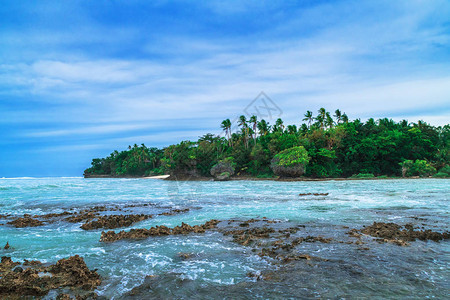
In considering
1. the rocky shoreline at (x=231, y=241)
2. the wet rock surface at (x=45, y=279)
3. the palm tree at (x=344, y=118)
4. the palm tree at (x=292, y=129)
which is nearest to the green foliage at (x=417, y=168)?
the palm tree at (x=344, y=118)

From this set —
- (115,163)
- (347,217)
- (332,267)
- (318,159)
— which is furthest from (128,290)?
(115,163)

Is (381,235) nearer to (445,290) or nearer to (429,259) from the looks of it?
(429,259)

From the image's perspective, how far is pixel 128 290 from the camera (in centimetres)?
557

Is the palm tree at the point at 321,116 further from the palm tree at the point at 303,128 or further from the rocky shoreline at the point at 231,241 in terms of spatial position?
the rocky shoreline at the point at 231,241

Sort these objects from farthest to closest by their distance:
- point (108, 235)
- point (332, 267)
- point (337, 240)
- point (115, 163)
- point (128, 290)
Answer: point (115, 163) → point (108, 235) → point (337, 240) → point (332, 267) → point (128, 290)

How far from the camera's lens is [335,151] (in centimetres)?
6231

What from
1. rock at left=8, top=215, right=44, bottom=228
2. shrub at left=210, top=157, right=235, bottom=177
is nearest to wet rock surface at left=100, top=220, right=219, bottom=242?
rock at left=8, top=215, right=44, bottom=228

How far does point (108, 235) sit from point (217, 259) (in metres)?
4.69

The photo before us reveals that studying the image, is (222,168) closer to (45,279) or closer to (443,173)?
(443,173)

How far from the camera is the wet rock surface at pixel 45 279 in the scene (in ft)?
17.6

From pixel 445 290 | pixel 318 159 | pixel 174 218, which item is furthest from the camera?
pixel 318 159

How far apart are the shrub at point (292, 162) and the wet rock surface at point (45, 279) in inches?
2083

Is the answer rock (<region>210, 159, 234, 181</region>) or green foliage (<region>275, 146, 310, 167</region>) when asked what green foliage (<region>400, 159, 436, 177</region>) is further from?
rock (<region>210, 159, 234, 181</region>)

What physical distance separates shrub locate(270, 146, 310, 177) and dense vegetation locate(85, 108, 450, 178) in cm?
20
